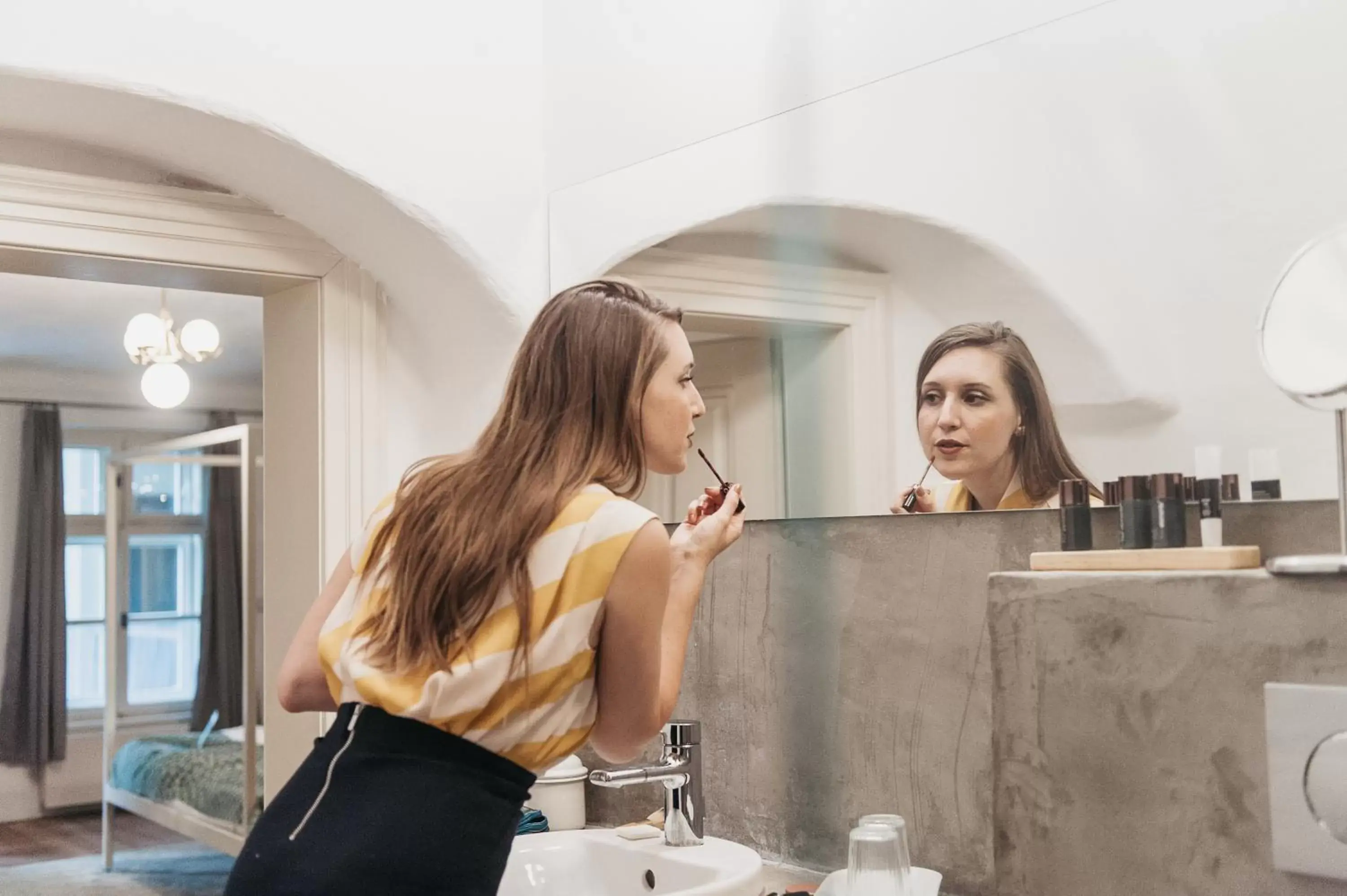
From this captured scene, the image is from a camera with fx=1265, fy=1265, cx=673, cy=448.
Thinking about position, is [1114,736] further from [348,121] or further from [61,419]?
[61,419]

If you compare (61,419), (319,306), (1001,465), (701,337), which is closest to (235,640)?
(61,419)

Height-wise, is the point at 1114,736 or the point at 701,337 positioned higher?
the point at 701,337

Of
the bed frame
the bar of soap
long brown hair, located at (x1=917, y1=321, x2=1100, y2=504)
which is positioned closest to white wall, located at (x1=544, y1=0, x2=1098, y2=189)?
long brown hair, located at (x1=917, y1=321, x2=1100, y2=504)

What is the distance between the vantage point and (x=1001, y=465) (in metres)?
1.56

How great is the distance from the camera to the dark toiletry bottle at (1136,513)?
52.4 inches

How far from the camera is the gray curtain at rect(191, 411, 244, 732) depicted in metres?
7.65

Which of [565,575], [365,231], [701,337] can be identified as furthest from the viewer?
[365,231]

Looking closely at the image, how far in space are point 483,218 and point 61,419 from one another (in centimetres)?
611

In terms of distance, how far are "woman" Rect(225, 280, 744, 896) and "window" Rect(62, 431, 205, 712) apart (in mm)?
6827

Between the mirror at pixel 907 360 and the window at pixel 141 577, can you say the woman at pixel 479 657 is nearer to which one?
the mirror at pixel 907 360

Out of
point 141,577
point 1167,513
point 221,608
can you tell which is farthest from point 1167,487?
point 141,577

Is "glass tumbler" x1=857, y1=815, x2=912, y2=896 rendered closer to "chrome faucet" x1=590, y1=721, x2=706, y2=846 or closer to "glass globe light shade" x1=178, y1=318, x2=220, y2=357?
"chrome faucet" x1=590, y1=721, x2=706, y2=846

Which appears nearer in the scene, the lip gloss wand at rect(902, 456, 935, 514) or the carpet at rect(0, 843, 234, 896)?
the lip gloss wand at rect(902, 456, 935, 514)

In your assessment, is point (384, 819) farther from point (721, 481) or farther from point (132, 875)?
point (132, 875)
